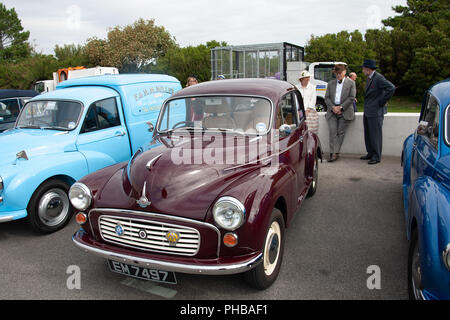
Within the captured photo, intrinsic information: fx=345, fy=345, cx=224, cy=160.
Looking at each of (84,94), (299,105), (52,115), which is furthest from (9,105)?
(299,105)

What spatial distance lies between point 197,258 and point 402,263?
7.26 feet

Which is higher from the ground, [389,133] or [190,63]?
[190,63]

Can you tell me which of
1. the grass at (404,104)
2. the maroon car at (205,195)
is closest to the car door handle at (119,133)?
the maroon car at (205,195)

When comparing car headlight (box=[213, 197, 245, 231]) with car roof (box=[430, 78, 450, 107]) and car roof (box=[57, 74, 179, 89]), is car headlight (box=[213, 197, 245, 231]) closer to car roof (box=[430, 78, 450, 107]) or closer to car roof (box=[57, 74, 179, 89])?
car roof (box=[430, 78, 450, 107])

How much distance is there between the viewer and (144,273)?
114 inches

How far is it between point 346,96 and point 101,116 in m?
5.06

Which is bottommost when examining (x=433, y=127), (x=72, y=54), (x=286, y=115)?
(x=433, y=127)

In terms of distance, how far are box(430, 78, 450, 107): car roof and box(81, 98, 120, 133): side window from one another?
4.53 meters

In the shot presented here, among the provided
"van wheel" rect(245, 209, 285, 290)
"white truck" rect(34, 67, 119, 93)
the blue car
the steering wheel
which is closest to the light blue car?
the steering wheel

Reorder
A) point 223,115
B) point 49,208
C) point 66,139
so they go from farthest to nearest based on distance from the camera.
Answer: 1. point 66,139
2. point 49,208
3. point 223,115

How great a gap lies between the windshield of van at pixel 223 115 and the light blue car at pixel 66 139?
0.55 metres

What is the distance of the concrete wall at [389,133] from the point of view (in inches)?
309

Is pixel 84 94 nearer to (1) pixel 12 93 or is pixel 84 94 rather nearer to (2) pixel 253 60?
(1) pixel 12 93

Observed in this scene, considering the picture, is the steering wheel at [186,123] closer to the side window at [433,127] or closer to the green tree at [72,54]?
the side window at [433,127]
